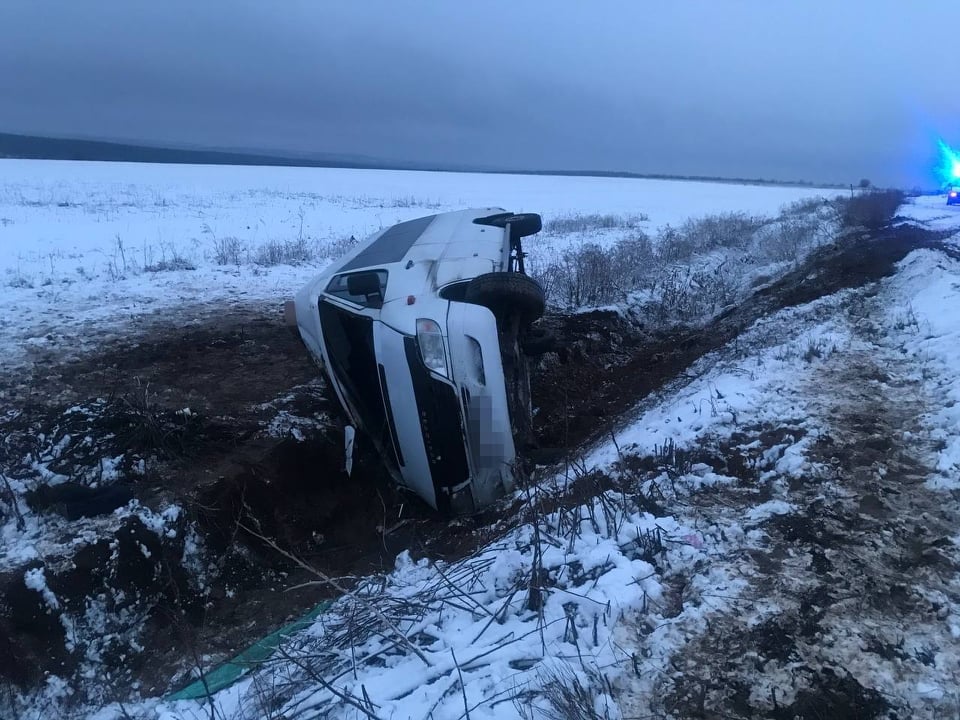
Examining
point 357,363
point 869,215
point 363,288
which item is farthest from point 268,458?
A: point 869,215

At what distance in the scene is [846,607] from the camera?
2.59 meters

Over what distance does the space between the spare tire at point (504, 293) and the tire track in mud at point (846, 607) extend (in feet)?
7.62

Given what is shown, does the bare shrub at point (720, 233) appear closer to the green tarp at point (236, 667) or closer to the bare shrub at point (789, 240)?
the bare shrub at point (789, 240)

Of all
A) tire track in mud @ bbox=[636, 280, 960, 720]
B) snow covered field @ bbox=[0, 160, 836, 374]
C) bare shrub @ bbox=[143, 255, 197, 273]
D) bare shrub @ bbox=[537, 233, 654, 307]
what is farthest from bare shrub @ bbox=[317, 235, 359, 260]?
tire track in mud @ bbox=[636, 280, 960, 720]

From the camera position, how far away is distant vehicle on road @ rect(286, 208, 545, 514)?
428 cm

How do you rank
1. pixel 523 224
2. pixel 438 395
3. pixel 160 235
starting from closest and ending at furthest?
pixel 438 395
pixel 523 224
pixel 160 235

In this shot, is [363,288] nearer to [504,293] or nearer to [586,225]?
[504,293]

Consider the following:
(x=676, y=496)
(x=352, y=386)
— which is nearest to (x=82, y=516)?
(x=352, y=386)

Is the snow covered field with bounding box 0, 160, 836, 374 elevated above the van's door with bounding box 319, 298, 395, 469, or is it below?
above

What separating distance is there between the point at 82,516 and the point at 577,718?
3.51 meters

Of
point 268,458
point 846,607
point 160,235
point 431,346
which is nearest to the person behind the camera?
point 846,607

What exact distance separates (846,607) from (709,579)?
1.74ft

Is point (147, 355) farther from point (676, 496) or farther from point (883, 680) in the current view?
point (883, 680)

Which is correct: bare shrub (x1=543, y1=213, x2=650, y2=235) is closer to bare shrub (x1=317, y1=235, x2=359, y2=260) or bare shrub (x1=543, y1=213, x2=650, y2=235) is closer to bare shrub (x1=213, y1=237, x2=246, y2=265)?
bare shrub (x1=317, y1=235, x2=359, y2=260)
